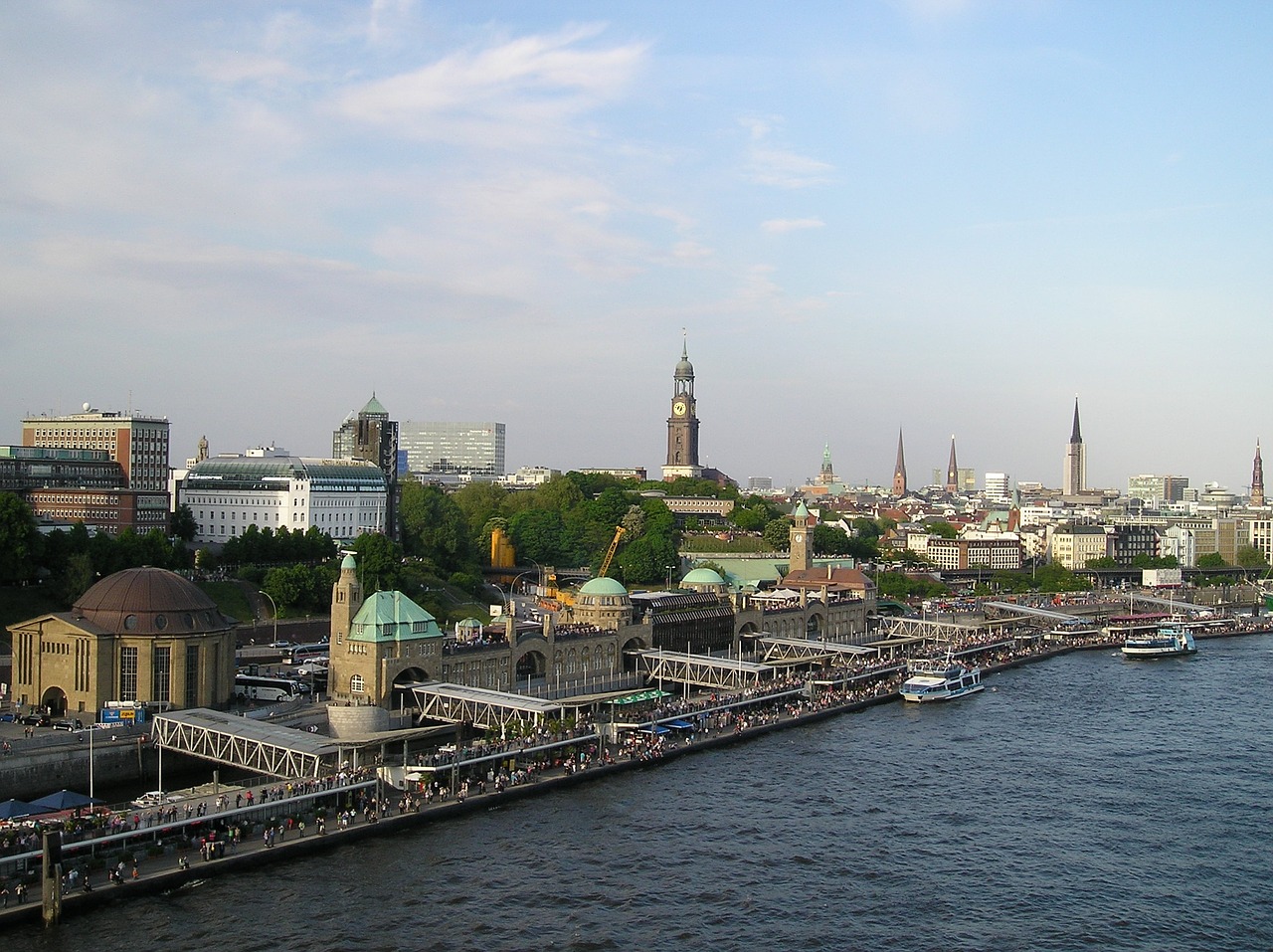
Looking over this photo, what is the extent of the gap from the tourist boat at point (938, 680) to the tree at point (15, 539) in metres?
58.9

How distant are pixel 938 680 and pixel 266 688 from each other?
45.1 m

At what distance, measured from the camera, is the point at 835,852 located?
5438 centimetres

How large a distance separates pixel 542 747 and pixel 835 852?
16.8 metres

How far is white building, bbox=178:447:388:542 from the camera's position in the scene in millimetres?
130250

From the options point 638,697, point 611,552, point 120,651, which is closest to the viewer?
point 120,651

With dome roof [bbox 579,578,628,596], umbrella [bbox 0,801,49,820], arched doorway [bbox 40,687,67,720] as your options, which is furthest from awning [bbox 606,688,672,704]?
umbrella [bbox 0,801,49,820]

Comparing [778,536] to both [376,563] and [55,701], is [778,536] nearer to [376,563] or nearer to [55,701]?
[376,563]

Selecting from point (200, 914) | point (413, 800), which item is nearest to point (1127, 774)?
point (413, 800)

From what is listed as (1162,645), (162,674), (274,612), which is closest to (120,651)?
(162,674)

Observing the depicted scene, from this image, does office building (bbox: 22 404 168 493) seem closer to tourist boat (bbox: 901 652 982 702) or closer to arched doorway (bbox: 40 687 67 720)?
arched doorway (bbox: 40 687 67 720)

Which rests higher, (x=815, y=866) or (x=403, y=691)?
(x=403, y=691)

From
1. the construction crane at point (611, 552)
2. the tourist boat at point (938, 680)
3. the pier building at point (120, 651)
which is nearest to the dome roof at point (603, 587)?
the tourist boat at point (938, 680)

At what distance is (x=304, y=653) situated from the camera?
88.2 metres

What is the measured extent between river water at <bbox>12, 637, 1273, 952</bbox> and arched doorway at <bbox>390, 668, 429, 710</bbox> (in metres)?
13.9
